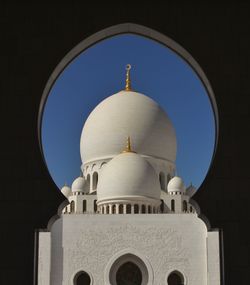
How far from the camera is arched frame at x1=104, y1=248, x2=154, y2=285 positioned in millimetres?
20328

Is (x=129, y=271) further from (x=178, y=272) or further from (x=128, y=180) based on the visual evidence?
(x=128, y=180)

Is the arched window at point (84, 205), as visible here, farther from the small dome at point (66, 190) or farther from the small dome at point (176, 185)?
the small dome at point (66, 190)

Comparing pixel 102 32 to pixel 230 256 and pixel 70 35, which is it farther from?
pixel 230 256

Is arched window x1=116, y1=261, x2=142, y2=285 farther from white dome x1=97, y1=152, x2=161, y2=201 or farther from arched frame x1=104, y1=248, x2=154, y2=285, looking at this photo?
white dome x1=97, y1=152, x2=161, y2=201

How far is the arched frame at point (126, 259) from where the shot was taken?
66.7 ft

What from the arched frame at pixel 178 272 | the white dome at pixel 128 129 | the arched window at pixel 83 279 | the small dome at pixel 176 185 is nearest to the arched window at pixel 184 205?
the small dome at pixel 176 185

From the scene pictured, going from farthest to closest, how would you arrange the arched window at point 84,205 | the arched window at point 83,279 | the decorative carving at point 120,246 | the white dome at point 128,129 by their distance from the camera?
the white dome at point 128,129, the arched window at point 84,205, the arched window at point 83,279, the decorative carving at point 120,246

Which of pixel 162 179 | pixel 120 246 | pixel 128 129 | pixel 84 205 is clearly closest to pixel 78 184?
pixel 84 205

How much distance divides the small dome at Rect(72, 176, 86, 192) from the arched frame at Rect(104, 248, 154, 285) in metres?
8.33

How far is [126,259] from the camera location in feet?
68.0

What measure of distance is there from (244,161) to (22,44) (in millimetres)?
1668

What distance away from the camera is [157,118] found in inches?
1135

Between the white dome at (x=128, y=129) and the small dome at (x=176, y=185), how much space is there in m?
1.11

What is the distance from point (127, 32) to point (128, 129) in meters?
23.6
